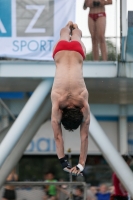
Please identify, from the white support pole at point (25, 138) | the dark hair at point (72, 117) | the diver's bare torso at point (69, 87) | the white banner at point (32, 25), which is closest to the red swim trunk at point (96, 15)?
the white banner at point (32, 25)

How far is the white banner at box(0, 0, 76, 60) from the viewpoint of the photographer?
12805mm

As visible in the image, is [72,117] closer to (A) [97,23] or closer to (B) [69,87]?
(B) [69,87]

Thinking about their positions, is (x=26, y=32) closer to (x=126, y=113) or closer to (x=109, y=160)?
(x=109, y=160)

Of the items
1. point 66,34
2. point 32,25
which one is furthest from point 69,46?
point 32,25

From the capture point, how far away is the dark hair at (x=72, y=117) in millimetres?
9055

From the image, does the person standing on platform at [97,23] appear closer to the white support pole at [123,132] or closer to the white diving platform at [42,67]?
the white diving platform at [42,67]

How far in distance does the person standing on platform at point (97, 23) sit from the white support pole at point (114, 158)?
1.52 metres

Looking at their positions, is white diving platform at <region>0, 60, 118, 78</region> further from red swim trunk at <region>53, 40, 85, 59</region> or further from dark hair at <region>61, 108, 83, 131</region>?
dark hair at <region>61, 108, 83, 131</region>

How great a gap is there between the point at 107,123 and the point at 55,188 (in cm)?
641

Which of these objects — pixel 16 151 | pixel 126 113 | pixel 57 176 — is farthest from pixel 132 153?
pixel 16 151

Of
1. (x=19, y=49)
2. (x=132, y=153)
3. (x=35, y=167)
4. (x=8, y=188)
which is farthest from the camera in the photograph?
(x=35, y=167)

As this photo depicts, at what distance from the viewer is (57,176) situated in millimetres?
20078

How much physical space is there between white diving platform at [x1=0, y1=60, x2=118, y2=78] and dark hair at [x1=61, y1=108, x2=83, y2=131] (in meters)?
3.81

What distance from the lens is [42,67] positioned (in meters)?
13.1
